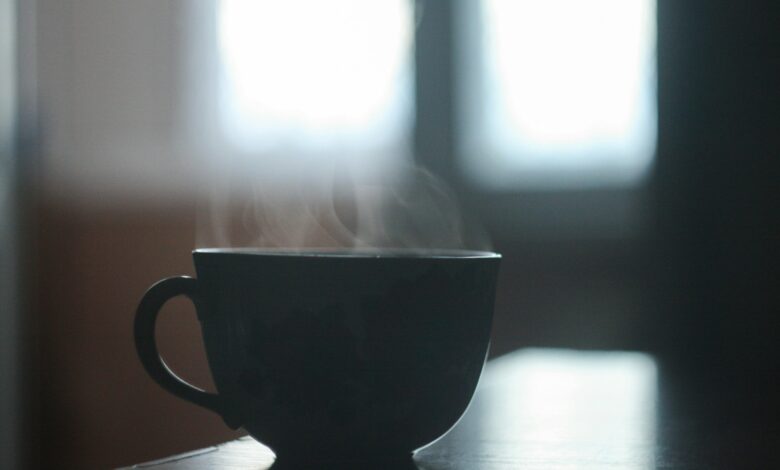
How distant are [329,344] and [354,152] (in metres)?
1.66

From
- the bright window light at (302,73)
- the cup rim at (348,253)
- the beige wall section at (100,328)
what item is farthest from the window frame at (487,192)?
the cup rim at (348,253)

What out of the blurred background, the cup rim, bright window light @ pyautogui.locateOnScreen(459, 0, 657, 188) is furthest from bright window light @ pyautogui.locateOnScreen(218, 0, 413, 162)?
the cup rim

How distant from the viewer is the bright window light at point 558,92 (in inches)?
65.2

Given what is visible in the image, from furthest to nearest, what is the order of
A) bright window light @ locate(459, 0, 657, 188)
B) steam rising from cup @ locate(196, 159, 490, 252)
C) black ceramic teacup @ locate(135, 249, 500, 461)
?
steam rising from cup @ locate(196, 159, 490, 252), bright window light @ locate(459, 0, 657, 188), black ceramic teacup @ locate(135, 249, 500, 461)

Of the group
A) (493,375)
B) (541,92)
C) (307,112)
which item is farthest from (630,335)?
(493,375)

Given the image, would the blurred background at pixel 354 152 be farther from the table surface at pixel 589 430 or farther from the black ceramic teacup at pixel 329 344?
the black ceramic teacup at pixel 329 344

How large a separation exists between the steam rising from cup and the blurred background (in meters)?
0.03

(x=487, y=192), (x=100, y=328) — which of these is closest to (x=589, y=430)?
(x=487, y=192)

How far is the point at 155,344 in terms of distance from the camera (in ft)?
1.08

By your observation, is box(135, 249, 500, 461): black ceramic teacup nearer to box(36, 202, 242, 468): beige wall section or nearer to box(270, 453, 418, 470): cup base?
box(270, 453, 418, 470): cup base

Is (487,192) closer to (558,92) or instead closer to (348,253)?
(558,92)

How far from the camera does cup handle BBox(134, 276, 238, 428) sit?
1.08 feet

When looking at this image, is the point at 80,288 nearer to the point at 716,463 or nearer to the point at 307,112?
the point at 307,112

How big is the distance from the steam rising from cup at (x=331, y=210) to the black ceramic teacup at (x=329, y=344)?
1488 millimetres
